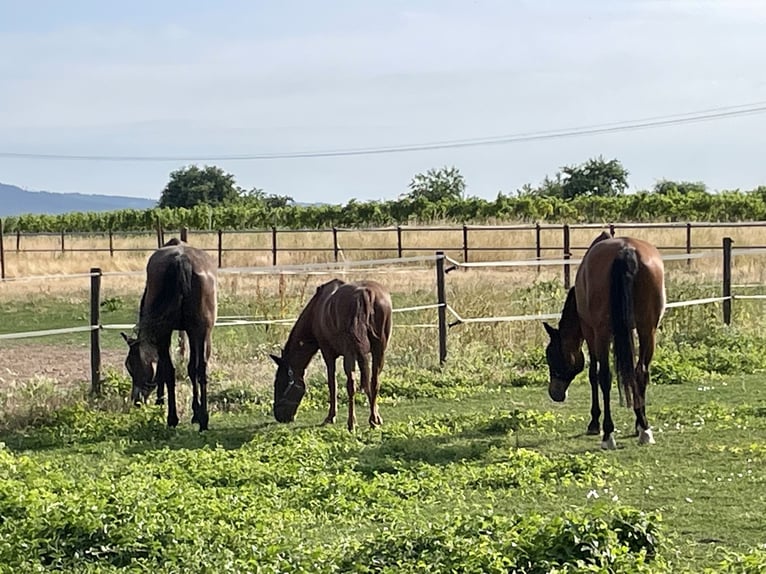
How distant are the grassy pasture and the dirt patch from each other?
0.37 feet

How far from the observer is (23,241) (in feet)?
143

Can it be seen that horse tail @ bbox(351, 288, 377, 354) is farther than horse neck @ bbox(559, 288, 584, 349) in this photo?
No

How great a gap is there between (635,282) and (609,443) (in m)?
1.32

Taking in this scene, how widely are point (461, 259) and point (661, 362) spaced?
16.8 m

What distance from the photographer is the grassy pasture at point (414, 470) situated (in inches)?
197

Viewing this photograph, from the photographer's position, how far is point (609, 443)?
8320mm

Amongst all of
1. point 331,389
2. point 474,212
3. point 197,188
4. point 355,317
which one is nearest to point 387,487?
point 355,317

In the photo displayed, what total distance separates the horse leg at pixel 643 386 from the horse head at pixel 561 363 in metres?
1.32

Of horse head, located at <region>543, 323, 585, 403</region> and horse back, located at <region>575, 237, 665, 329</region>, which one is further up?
horse back, located at <region>575, 237, 665, 329</region>

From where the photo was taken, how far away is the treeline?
4059cm

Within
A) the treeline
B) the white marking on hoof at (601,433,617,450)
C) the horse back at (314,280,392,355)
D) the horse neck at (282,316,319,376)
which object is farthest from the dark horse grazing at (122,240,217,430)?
the treeline

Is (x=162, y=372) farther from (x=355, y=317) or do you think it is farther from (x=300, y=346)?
(x=355, y=317)

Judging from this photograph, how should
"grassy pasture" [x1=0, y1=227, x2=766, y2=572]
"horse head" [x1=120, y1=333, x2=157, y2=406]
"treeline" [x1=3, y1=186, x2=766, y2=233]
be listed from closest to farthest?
"grassy pasture" [x1=0, y1=227, x2=766, y2=572] → "horse head" [x1=120, y1=333, x2=157, y2=406] → "treeline" [x1=3, y1=186, x2=766, y2=233]

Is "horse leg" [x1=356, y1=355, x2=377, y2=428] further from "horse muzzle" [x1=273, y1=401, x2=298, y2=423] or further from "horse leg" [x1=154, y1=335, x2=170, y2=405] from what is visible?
"horse leg" [x1=154, y1=335, x2=170, y2=405]
